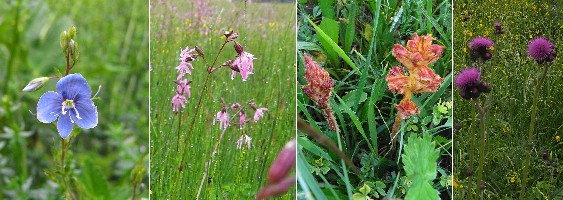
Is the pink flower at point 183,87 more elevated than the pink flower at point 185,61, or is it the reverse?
the pink flower at point 185,61

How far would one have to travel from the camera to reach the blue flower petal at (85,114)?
2.50 ft

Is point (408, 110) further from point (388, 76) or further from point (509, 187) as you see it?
point (509, 187)

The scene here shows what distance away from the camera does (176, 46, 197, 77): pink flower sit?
100 cm

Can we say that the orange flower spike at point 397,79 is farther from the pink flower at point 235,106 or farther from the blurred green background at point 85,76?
the blurred green background at point 85,76

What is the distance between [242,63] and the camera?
99cm

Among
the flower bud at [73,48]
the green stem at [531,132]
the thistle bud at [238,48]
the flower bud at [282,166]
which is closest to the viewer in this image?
the flower bud at [282,166]

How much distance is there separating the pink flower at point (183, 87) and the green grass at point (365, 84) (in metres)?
0.16

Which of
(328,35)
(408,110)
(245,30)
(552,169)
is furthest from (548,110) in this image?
(245,30)

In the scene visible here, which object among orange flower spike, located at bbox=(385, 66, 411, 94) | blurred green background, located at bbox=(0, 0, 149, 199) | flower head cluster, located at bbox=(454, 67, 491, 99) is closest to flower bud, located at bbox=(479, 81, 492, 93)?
flower head cluster, located at bbox=(454, 67, 491, 99)

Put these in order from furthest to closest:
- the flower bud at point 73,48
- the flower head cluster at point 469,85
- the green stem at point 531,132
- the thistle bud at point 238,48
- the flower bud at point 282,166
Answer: the green stem at point 531,132
the flower head cluster at point 469,85
the thistle bud at point 238,48
the flower bud at point 73,48
the flower bud at point 282,166

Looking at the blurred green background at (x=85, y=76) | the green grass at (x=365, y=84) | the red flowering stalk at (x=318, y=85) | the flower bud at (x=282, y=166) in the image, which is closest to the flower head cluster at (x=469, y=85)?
the green grass at (x=365, y=84)

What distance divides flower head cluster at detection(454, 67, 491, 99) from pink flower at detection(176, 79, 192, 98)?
482mm

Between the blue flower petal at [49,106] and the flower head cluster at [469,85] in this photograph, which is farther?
the flower head cluster at [469,85]

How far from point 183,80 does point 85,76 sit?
0.51m
